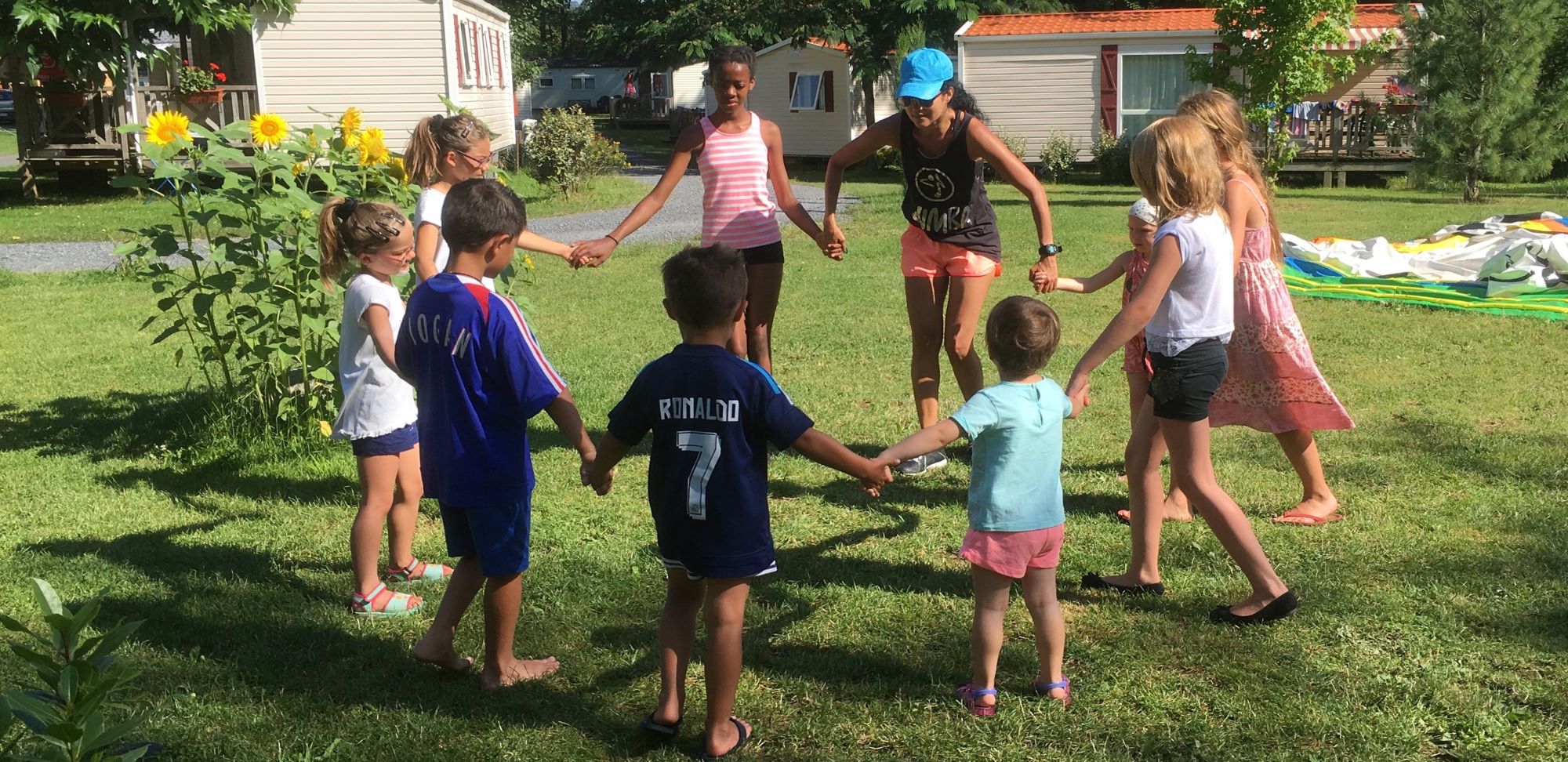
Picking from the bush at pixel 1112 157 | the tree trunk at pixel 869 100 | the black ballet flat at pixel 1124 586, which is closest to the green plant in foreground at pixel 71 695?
the black ballet flat at pixel 1124 586

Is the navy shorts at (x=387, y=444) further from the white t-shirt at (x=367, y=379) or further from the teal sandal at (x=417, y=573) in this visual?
the teal sandal at (x=417, y=573)

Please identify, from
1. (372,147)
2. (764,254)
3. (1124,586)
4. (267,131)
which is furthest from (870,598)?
(267,131)

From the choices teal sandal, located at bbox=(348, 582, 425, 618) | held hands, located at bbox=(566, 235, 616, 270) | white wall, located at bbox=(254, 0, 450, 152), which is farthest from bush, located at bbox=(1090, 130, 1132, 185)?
teal sandal, located at bbox=(348, 582, 425, 618)

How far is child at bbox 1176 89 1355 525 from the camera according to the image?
462 cm

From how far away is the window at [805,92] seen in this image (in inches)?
1252

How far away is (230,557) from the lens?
4.61m

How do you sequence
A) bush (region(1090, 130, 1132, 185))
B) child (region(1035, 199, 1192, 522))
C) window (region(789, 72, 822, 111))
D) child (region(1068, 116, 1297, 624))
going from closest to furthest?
child (region(1068, 116, 1297, 624)), child (region(1035, 199, 1192, 522)), bush (region(1090, 130, 1132, 185)), window (region(789, 72, 822, 111))

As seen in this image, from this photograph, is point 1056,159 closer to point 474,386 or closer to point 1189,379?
point 1189,379

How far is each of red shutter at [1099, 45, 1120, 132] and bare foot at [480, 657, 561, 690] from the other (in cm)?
2469

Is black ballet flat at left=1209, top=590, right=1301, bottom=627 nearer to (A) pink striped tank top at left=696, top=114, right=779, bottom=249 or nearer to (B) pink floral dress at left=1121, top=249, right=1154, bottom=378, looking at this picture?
(B) pink floral dress at left=1121, top=249, right=1154, bottom=378

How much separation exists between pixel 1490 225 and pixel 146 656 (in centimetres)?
1168

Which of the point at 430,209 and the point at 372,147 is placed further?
the point at 372,147

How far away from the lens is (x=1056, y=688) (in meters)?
3.33

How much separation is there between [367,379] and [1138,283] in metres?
2.90
